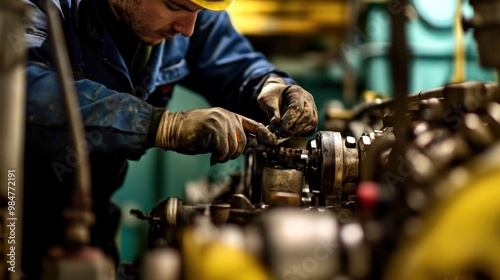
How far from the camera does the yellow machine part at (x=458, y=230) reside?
97 centimetres

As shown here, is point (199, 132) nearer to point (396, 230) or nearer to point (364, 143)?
point (364, 143)

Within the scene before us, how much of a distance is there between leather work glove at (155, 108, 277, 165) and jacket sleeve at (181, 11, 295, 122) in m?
0.80

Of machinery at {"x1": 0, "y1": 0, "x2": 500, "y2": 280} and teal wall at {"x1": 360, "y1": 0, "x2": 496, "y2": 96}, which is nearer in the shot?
machinery at {"x1": 0, "y1": 0, "x2": 500, "y2": 280}

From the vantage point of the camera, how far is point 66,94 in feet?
3.46

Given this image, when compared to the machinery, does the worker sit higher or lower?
higher

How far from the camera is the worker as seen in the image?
1.49 m

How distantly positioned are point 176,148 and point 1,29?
620 millimetres

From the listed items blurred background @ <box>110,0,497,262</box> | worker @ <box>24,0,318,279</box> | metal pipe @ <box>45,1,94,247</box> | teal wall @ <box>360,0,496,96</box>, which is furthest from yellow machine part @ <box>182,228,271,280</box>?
teal wall @ <box>360,0,496,96</box>

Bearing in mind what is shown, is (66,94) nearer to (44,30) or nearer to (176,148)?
(176,148)

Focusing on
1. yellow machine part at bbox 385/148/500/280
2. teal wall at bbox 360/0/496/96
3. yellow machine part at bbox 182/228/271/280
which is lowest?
yellow machine part at bbox 182/228/271/280

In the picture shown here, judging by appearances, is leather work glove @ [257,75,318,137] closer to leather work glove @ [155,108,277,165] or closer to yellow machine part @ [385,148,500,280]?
leather work glove @ [155,108,277,165]

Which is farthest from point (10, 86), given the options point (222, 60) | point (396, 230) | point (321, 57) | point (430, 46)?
point (321, 57)

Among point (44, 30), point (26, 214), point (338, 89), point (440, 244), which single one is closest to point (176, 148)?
point (44, 30)

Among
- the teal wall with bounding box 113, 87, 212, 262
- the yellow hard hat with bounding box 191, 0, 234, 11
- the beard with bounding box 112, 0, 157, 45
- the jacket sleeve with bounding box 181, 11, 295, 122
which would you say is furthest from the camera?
the teal wall with bounding box 113, 87, 212, 262
